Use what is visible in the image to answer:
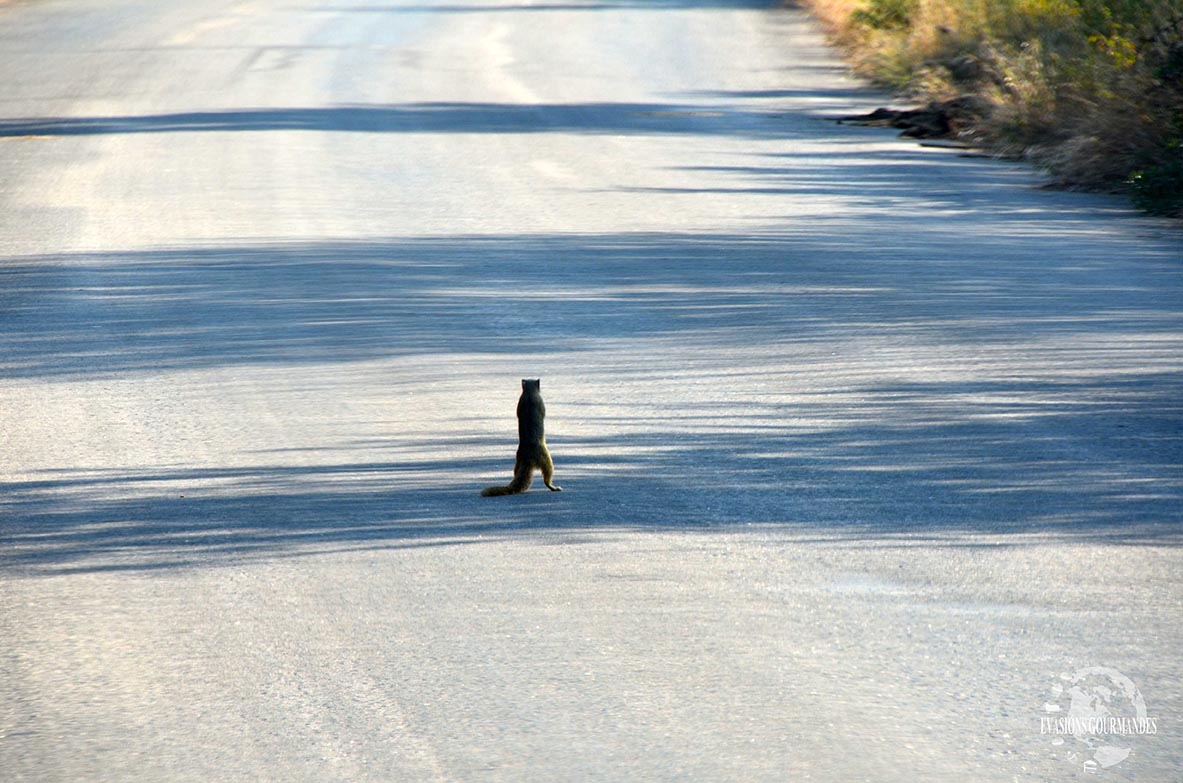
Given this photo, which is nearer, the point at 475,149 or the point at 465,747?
the point at 465,747

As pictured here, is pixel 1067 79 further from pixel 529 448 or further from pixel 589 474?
pixel 529 448

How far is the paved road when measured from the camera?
14.8 feet

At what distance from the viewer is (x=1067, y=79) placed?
17.2 meters

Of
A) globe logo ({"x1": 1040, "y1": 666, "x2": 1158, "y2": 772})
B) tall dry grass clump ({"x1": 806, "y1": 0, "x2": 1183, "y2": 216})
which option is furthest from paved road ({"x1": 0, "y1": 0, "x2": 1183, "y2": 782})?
tall dry grass clump ({"x1": 806, "y1": 0, "x2": 1183, "y2": 216})

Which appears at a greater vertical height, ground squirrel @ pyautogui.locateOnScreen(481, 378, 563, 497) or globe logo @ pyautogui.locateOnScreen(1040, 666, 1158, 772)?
ground squirrel @ pyautogui.locateOnScreen(481, 378, 563, 497)

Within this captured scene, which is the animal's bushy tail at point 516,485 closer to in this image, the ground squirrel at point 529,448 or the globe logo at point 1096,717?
the ground squirrel at point 529,448

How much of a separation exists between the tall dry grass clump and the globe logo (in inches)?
386

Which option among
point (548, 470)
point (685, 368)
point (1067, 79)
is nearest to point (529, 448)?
point (548, 470)

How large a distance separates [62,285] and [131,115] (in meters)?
10.2

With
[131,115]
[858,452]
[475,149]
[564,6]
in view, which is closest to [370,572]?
[858,452]

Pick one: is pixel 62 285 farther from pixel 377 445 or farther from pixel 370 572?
pixel 370 572

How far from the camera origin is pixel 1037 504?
6.39m

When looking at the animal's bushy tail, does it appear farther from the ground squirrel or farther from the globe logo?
the globe logo

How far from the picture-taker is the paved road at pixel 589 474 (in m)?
4.51
